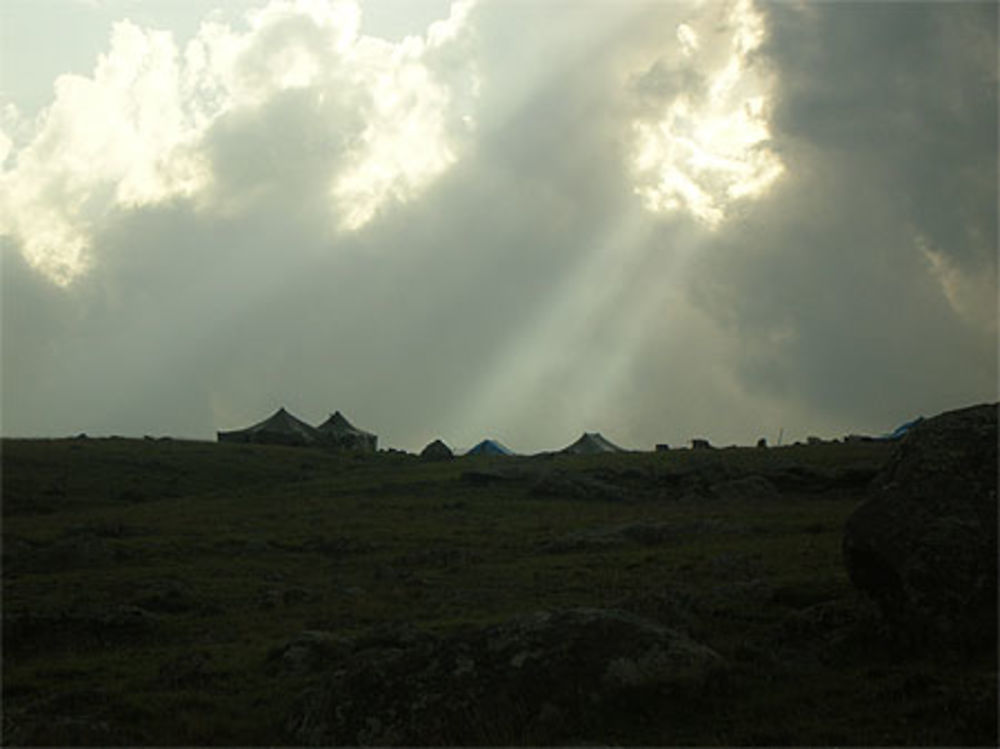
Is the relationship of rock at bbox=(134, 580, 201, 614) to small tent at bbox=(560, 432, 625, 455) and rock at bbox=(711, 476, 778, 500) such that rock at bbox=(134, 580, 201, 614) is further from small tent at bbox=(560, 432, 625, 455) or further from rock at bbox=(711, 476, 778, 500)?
small tent at bbox=(560, 432, 625, 455)

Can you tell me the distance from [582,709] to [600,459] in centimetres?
6434

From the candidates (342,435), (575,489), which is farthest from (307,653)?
(342,435)

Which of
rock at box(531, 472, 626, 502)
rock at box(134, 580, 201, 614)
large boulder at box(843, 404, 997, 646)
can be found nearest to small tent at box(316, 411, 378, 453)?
rock at box(531, 472, 626, 502)

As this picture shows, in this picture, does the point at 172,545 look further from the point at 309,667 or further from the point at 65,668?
the point at 309,667

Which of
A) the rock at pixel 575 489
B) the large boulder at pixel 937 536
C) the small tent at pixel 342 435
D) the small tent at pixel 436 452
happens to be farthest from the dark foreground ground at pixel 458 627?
the small tent at pixel 342 435

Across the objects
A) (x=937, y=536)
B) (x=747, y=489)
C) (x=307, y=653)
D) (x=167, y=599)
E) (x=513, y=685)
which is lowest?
(x=307, y=653)

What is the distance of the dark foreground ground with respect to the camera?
41.7ft

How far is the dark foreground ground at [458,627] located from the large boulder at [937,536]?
2.01ft

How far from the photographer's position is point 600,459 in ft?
251

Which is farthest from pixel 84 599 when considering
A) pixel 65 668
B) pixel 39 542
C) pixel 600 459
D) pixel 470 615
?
pixel 600 459

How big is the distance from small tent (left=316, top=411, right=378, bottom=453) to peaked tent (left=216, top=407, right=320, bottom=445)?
140cm

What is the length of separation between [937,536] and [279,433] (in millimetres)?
88546

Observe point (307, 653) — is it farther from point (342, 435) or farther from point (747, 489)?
point (342, 435)

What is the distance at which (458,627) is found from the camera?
64.6 feet
